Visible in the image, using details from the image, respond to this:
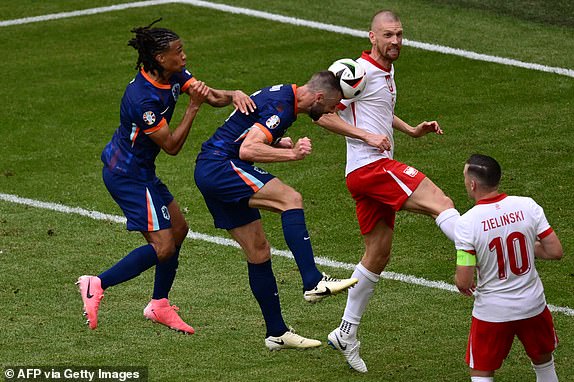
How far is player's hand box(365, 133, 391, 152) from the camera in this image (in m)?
9.88

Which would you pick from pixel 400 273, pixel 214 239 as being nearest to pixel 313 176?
pixel 214 239

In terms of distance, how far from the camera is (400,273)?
12.3 metres

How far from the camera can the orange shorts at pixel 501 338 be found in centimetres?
845

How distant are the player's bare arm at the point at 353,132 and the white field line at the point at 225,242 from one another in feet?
7.96

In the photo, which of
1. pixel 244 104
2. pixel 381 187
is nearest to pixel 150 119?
pixel 244 104

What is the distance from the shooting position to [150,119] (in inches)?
391

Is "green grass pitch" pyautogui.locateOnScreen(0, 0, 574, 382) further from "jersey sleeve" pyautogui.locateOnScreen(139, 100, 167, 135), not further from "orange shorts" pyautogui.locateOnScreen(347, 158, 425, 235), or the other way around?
"jersey sleeve" pyautogui.locateOnScreen(139, 100, 167, 135)

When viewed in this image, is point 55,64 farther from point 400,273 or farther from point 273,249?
point 400,273

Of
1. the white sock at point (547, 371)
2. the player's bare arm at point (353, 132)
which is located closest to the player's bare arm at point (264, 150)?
the player's bare arm at point (353, 132)

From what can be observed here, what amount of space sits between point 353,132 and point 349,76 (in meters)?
0.46

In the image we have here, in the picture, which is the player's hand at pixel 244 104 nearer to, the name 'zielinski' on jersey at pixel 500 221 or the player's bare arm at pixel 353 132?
the player's bare arm at pixel 353 132

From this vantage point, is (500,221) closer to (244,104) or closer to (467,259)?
(467,259)

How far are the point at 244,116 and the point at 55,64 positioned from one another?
10034 mm

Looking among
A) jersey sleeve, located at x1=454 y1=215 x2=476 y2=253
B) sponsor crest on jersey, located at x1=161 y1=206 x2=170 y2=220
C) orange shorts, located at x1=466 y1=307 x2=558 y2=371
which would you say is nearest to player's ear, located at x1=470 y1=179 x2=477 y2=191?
jersey sleeve, located at x1=454 y1=215 x2=476 y2=253
